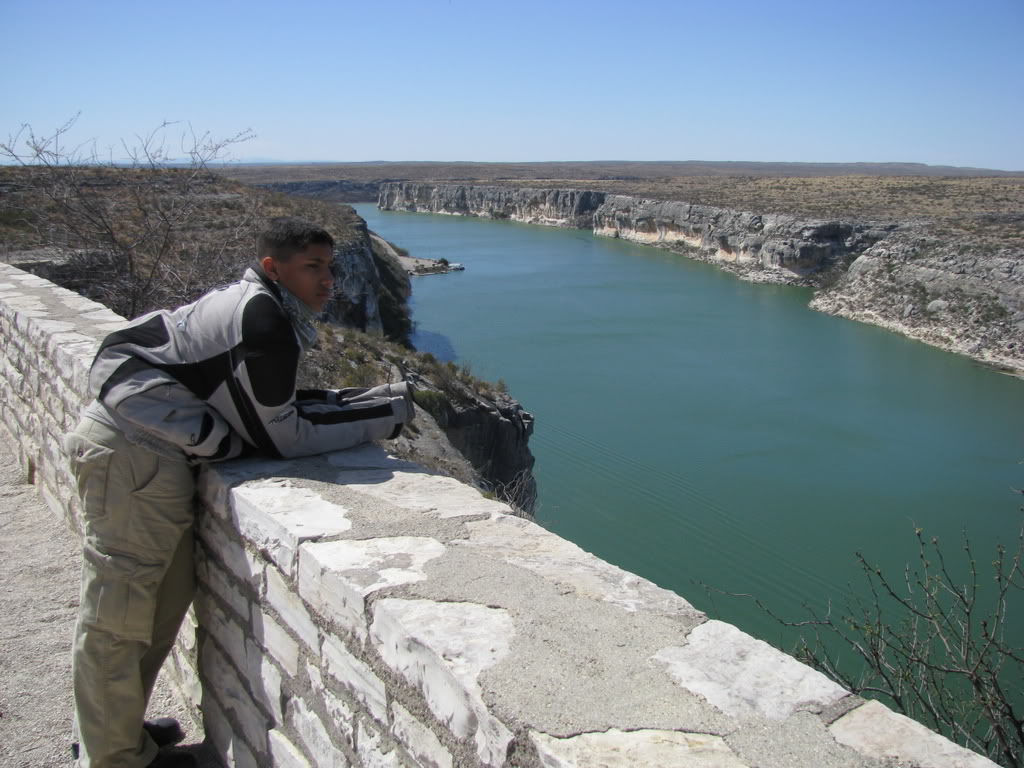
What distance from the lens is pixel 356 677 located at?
165 centimetres

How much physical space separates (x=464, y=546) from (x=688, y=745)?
A: 813 millimetres

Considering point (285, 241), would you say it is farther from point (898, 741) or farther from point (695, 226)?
point (695, 226)

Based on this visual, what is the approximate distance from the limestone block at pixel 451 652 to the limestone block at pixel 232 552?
53 cm

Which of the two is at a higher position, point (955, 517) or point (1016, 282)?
point (1016, 282)

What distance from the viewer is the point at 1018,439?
19.9 m

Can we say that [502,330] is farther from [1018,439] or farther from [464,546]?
[464,546]

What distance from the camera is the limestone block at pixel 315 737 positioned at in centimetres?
173

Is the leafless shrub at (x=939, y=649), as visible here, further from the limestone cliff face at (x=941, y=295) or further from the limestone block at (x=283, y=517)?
the limestone cliff face at (x=941, y=295)

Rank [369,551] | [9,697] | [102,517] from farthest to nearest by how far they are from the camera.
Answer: [9,697], [102,517], [369,551]

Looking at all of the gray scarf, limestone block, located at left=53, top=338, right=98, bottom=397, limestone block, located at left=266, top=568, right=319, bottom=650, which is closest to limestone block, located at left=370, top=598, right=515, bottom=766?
limestone block, located at left=266, top=568, right=319, bottom=650

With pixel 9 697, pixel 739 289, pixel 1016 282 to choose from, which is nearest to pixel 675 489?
pixel 9 697

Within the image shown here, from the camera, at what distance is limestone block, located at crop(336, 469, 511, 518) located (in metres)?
2.18

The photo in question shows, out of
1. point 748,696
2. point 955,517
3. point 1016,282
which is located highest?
point 748,696

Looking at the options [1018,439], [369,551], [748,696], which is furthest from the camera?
[1018,439]
